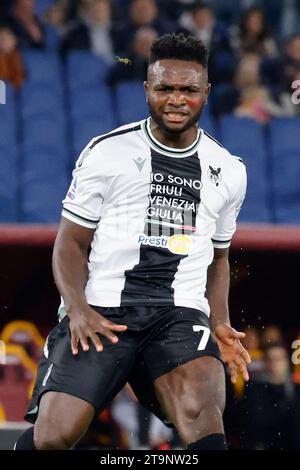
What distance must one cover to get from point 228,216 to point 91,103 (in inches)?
181

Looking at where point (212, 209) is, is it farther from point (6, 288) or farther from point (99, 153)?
point (6, 288)

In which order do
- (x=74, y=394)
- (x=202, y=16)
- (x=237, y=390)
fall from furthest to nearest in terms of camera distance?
(x=202, y=16), (x=237, y=390), (x=74, y=394)

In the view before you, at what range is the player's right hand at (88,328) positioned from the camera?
4.77m

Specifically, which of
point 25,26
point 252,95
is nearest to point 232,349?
point 252,95

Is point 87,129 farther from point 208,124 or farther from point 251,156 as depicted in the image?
point 251,156

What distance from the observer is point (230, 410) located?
25.8ft

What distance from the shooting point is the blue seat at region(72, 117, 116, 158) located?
9305 millimetres

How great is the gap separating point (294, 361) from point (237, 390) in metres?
0.52

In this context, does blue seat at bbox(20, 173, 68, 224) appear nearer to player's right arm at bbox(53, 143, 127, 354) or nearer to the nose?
player's right arm at bbox(53, 143, 127, 354)

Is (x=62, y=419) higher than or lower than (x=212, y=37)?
lower

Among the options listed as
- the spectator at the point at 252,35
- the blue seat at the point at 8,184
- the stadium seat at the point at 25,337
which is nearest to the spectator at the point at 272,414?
the stadium seat at the point at 25,337

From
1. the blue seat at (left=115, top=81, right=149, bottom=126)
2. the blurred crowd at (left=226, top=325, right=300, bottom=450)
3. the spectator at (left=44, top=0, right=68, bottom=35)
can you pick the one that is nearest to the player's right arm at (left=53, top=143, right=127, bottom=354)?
the blurred crowd at (left=226, top=325, right=300, bottom=450)

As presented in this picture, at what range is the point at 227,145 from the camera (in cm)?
950

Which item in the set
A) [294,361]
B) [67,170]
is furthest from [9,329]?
[294,361]
